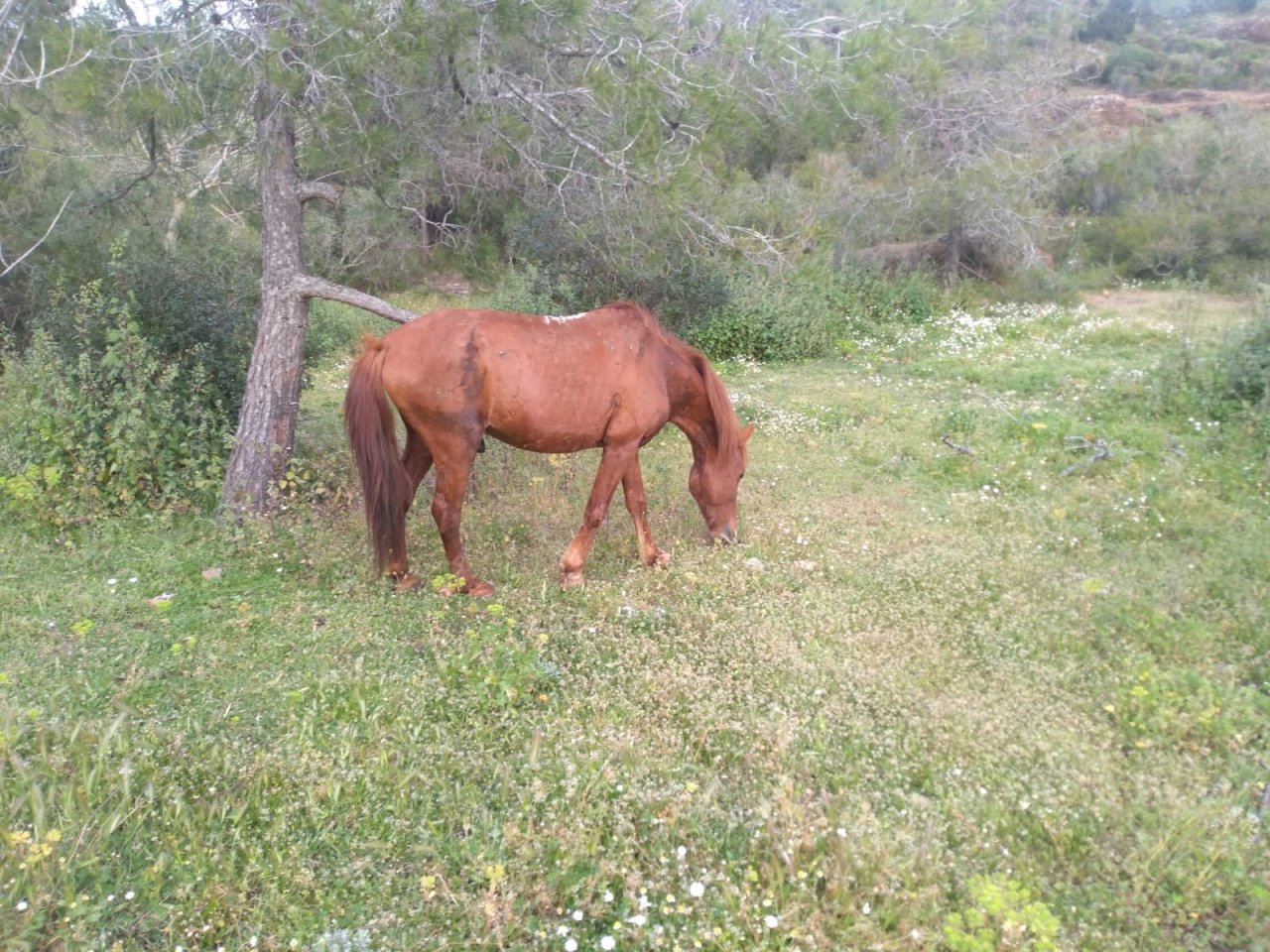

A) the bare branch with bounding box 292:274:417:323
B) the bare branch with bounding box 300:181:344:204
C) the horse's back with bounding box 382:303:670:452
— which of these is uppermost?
the bare branch with bounding box 300:181:344:204

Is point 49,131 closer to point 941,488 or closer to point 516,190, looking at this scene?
point 516,190

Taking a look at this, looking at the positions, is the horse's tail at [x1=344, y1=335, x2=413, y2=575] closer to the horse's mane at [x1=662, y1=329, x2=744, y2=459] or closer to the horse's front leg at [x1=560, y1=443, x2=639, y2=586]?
the horse's front leg at [x1=560, y1=443, x2=639, y2=586]

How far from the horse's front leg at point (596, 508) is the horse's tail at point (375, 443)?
1076 mm

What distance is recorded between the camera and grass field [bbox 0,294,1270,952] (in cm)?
269

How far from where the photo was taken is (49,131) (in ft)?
22.9

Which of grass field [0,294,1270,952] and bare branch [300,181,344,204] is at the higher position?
bare branch [300,181,344,204]

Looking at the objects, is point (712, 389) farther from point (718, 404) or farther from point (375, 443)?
point (375, 443)

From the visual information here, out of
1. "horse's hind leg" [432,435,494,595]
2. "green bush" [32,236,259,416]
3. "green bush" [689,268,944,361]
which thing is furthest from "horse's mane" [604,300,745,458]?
"green bush" [689,268,944,361]

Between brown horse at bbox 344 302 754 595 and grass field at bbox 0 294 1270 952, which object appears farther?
brown horse at bbox 344 302 754 595

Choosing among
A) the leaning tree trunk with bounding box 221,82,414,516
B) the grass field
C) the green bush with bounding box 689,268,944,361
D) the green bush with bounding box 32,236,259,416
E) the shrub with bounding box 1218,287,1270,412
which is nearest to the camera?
the grass field

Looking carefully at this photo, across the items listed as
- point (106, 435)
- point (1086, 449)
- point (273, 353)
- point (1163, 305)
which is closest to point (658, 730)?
point (273, 353)

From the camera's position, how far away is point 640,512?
17.4 feet

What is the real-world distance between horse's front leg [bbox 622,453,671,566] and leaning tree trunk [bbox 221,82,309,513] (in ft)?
8.44

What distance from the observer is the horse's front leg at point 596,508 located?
509cm
